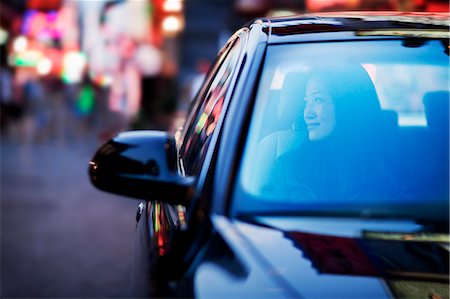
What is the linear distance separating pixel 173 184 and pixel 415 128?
76 centimetres

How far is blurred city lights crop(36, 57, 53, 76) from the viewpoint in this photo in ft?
92.0

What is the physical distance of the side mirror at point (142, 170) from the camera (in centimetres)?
260

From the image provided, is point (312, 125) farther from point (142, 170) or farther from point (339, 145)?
point (142, 170)

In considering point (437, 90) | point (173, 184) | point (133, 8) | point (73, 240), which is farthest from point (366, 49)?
point (133, 8)

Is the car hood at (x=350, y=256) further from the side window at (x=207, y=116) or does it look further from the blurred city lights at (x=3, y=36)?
the blurred city lights at (x=3, y=36)

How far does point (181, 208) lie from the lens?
2664 mm

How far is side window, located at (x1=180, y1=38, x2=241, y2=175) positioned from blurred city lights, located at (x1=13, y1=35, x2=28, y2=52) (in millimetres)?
26836

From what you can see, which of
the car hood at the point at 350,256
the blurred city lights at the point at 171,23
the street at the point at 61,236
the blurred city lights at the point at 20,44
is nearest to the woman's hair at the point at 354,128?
the car hood at the point at 350,256

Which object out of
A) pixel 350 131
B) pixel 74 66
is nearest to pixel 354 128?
pixel 350 131

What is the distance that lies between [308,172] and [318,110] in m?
0.30

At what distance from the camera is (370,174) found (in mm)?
2645

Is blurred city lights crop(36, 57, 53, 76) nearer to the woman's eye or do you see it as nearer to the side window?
the side window

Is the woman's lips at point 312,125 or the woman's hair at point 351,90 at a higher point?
the woman's hair at point 351,90

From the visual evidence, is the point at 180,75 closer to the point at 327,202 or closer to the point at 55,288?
the point at 55,288
